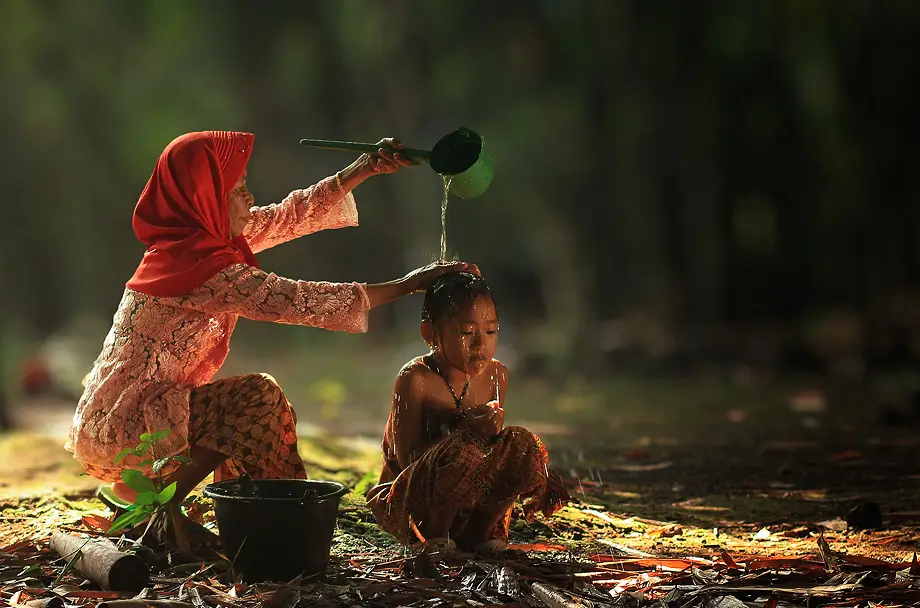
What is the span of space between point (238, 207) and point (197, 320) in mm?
558

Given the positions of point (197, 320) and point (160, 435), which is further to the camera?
point (197, 320)

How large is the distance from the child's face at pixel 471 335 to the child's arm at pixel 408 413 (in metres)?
0.19

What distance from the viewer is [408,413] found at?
4715 millimetres

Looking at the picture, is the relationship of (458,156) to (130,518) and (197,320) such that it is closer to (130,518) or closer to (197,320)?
(197,320)

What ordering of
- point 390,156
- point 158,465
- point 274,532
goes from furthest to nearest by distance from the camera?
1. point 390,156
2. point 158,465
3. point 274,532

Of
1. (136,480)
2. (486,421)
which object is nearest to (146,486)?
(136,480)

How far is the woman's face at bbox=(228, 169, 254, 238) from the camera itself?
4918 millimetres

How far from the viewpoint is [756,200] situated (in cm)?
2258

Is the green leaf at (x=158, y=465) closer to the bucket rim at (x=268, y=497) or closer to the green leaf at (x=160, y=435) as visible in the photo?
the green leaf at (x=160, y=435)

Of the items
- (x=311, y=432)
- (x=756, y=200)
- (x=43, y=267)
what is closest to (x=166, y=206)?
(x=311, y=432)

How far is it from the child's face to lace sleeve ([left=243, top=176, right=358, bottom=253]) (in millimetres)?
1061

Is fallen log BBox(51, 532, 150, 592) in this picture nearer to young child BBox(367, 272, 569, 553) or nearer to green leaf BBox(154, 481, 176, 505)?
green leaf BBox(154, 481, 176, 505)

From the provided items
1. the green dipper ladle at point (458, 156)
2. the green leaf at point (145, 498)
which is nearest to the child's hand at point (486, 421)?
the green dipper ladle at point (458, 156)

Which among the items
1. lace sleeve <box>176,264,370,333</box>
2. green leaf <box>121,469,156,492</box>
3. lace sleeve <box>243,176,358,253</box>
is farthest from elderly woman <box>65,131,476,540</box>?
lace sleeve <box>243,176,358,253</box>
